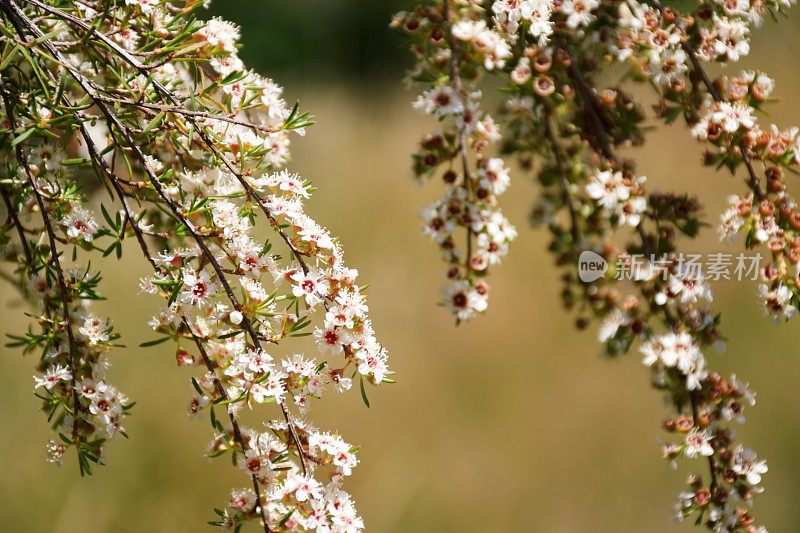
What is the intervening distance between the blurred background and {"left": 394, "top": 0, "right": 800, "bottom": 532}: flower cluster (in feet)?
2.95

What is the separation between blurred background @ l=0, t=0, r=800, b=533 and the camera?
2.94m

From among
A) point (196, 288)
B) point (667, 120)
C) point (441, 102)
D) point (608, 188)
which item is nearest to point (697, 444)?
point (608, 188)

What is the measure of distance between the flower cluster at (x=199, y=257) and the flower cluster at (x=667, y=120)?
0.35 meters

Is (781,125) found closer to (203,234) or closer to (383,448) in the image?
(383,448)

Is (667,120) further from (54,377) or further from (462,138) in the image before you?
(54,377)

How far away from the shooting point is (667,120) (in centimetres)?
137

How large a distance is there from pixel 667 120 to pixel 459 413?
2377 millimetres

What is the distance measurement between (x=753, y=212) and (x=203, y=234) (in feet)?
2.66

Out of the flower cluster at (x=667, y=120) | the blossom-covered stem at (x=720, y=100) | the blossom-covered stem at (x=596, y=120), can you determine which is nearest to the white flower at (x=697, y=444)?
the flower cluster at (x=667, y=120)

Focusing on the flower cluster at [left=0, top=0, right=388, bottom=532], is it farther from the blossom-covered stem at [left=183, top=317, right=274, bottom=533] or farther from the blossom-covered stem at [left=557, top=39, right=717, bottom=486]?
the blossom-covered stem at [left=557, top=39, right=717, bottom=486]

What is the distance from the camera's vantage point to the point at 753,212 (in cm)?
127

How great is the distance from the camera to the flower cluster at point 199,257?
3.27ft

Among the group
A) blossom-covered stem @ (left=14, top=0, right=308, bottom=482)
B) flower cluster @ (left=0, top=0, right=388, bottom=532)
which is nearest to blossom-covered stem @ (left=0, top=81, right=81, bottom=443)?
flower cluster @ (left=0, top=0, right=388, bottom=532)

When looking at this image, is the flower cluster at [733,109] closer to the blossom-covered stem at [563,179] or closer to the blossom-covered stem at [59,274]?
the blossom-covered stem at [563,179]
